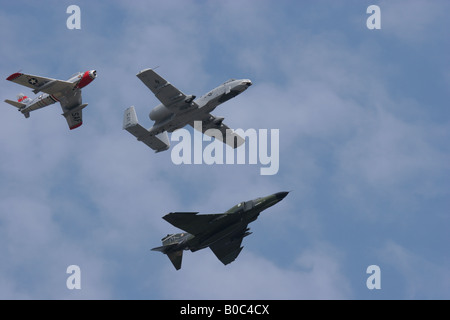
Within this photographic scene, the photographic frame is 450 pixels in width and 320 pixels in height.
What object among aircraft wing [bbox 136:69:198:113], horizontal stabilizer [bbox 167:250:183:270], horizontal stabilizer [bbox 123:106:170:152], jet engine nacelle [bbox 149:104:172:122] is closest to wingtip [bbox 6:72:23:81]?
horizontal stabilizer [bbox 123:106:170:152]

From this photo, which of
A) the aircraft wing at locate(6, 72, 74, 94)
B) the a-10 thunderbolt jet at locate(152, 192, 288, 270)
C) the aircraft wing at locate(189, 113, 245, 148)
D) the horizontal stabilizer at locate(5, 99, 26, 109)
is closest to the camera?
the a-10 thunderbolt jet at locate(152, 192, 288, 270)

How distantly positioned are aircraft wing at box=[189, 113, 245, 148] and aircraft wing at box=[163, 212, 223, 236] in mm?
17730

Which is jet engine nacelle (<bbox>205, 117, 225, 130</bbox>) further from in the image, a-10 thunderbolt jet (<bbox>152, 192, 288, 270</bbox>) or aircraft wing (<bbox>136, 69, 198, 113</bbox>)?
a-10 thunderbolt jet (<bbox>152, 192, 288, 270</bbox>)

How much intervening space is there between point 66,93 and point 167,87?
1706 centimetres

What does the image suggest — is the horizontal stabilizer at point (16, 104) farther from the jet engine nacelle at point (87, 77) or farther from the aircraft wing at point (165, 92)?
the aircraft wing at point (165, 92)

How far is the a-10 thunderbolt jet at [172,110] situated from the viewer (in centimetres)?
8681

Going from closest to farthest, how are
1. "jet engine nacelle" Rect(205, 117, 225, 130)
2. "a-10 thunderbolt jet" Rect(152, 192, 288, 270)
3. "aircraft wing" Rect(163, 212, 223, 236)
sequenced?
"aircraft wing" Rect(163, 212, 223, 236) < "a-10 thunderbolt jet" Rect(152, 192, 288, 270) < "jet engine nacelle" Rect(205, 117, 225, 130)

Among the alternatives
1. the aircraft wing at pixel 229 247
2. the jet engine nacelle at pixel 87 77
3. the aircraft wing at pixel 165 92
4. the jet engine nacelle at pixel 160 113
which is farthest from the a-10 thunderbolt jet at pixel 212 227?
the jet engine nacelle at pixel 87 77

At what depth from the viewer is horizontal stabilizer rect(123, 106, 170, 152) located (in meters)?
92.4

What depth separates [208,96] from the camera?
3489 inches

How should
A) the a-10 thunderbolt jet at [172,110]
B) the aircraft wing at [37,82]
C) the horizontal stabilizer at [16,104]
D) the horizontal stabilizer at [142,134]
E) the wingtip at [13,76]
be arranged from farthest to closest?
the horizontal stabilizer at [16,104] → the aircraft wing at [37,82] → the wingtip at [13,76] → the horizontal stabilizer at [142,134] → the a-10 thunderbolt jet at [172,110]

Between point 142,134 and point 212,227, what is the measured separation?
1854 cm
